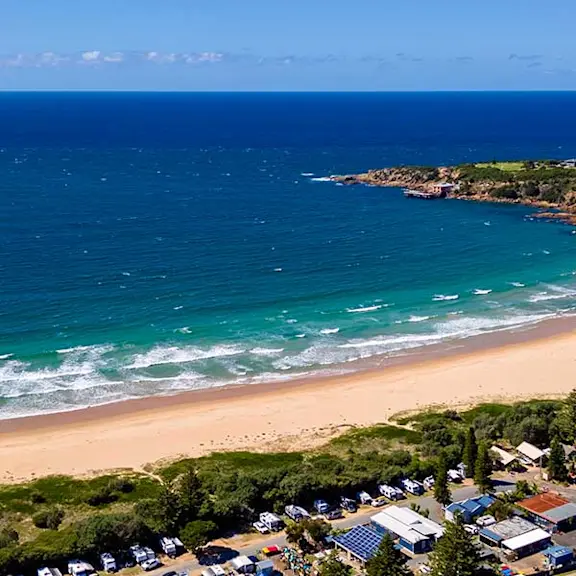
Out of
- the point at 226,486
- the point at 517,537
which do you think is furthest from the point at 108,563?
the point at 517,537

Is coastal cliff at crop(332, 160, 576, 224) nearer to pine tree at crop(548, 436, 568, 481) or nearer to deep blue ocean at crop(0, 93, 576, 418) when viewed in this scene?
deep blue ocean at crop(0, 93, 576, 418)

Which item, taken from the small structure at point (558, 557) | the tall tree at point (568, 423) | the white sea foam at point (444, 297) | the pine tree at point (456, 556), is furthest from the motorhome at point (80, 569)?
the white sea foam at point (444, 297)

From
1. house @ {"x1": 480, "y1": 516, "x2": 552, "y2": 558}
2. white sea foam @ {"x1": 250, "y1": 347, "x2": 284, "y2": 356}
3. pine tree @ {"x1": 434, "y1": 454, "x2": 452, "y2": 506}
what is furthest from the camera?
white sea foam @ {"x1": 250, "y1": 347, "x2": 284, "y2": 356}

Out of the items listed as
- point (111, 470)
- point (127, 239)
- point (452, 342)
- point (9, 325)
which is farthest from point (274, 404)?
point (127, 239)

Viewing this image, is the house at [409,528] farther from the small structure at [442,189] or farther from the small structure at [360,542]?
the small structure at [442,189]

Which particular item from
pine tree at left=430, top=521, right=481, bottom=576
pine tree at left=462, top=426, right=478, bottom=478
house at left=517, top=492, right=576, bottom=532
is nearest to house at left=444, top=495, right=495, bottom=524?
house at left=517, top=492, right=576, bottom=532

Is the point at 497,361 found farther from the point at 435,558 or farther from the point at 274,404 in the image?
the point at 435,558
